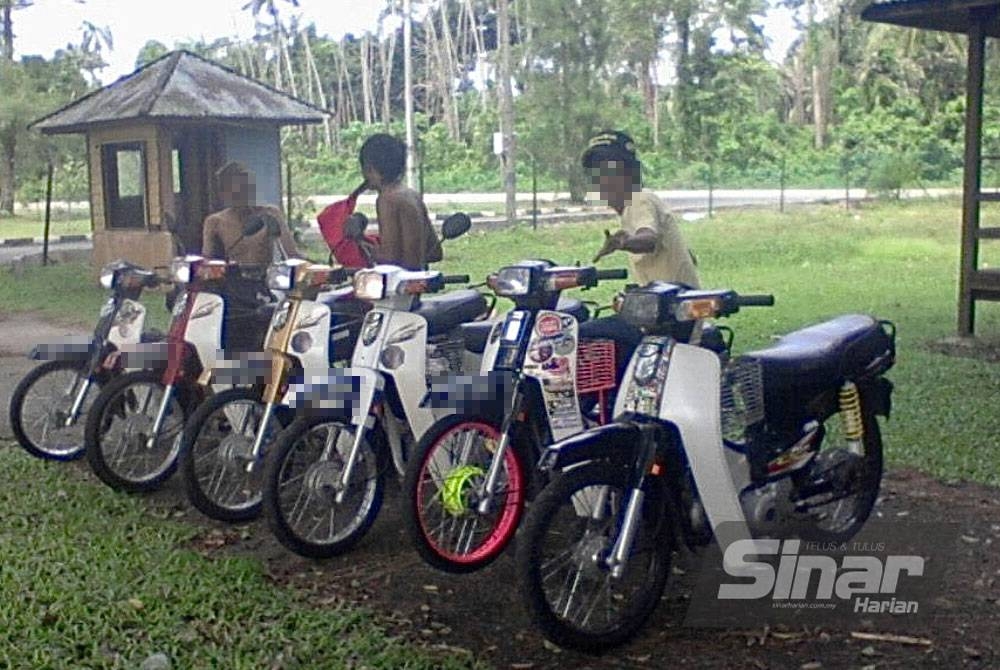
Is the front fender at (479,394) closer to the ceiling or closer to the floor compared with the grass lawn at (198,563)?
closer to the ceiling

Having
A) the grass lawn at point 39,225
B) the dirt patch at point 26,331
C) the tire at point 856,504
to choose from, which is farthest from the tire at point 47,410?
the grass lawn at point 39,225

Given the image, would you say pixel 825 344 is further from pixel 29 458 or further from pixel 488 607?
pixel 29 458

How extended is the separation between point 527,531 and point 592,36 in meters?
27.0

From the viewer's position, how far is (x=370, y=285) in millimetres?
5180

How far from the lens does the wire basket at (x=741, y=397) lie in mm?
4488

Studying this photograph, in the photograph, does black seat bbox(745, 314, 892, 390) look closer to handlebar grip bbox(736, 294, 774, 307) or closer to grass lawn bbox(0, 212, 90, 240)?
handlebar grip bbox(736, 294, 774, 307)


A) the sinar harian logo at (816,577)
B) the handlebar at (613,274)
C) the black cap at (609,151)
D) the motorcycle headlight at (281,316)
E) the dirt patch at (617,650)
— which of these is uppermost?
the black cap at (609,151)

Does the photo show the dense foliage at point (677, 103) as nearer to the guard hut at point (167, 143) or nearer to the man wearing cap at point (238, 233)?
the guard hut at point (167, 143)

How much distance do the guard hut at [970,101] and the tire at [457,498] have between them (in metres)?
6.85

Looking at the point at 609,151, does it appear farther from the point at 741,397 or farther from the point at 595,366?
the point at 741,397

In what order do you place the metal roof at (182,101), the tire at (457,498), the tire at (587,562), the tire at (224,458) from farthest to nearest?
the metal roof at (182,101) → the tire at (224,458) → the tire at (457,498) → the tire at (587,562)

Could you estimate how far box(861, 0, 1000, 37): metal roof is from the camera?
396 inches

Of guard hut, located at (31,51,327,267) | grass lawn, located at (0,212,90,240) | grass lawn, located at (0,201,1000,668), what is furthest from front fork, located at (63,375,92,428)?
grass lawn, located at (0,212,90,240)

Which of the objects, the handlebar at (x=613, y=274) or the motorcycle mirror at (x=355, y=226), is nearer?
the handlebar at (x=613, y=274)
